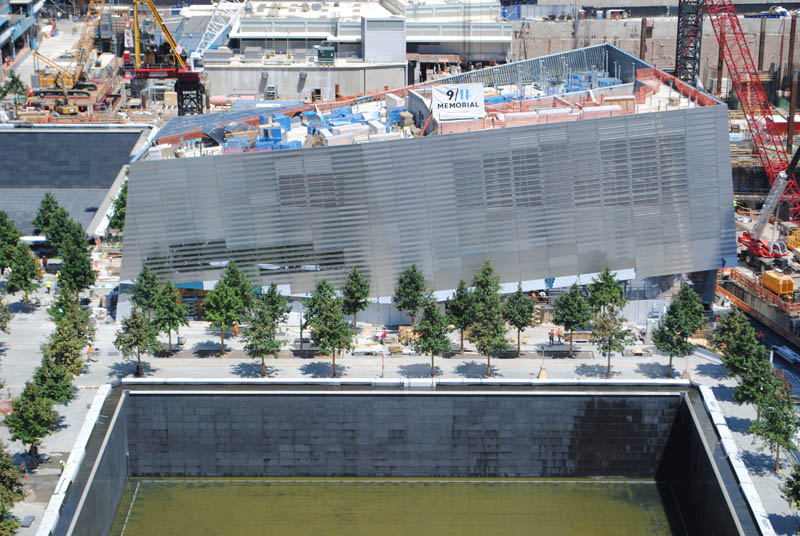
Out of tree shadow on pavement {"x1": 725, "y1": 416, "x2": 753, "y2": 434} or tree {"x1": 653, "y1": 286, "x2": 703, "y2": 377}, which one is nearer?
tree shadow on pavement {"x1": 725, "y1": 416, "x2": 753, "y2": 434}

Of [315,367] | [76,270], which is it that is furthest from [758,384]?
[76,270]

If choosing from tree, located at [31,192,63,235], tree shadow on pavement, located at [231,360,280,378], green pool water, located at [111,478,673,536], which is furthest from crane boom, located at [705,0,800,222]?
tree, located at [31,192,63,235]

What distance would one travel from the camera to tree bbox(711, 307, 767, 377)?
2726 inches

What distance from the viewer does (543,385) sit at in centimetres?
7188

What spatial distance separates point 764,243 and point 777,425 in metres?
37.8

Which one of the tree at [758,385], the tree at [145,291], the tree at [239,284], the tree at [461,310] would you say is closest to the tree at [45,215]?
the tree at [145,291]

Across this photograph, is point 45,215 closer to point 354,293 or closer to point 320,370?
point 354,293

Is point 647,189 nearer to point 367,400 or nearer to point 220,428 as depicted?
point 367,400

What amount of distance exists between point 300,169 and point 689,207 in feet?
84.5

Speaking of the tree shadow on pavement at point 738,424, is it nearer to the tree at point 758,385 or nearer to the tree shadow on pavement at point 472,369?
the tree at point 758,385

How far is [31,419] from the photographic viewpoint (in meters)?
62.9

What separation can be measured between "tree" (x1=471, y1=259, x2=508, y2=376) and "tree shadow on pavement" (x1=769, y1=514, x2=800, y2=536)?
19.2 meters

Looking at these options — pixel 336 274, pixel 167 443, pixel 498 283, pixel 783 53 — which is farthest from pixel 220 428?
pixel 783 53

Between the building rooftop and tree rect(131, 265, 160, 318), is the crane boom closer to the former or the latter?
the building rooftop
